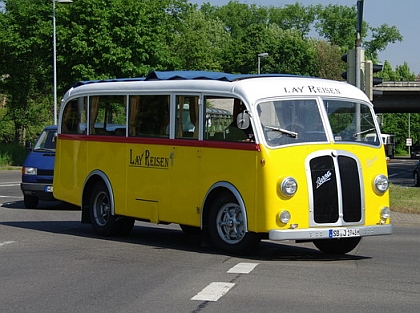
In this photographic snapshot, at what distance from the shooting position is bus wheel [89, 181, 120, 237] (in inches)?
620

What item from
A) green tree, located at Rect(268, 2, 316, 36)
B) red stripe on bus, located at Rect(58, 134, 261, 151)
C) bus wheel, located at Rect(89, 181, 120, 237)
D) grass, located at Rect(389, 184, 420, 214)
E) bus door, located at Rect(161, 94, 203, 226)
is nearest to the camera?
red stripe on bus, located at Rect(58, 134, 261, 151)

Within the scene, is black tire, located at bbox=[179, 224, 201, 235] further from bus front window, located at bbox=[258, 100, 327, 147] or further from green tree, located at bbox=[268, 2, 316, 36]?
green tree, located at bbox=[268, 2, 316, 36]

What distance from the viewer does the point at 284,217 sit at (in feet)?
40.9

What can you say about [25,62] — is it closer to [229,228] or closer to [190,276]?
[229,228]

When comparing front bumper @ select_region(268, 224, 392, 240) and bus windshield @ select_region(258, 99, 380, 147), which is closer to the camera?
front bumper @ select_region(268, 224, 392, 240)

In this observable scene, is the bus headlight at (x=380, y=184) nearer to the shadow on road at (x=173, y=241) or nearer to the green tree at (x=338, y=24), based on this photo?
the shadow on road at (x=173, y=241)

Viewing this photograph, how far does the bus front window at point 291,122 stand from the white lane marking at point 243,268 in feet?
5.27

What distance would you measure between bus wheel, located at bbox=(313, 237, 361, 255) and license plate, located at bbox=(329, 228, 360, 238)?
83 centimetres

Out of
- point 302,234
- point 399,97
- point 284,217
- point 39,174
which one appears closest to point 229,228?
point 284,217

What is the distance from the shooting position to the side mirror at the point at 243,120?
12.8m

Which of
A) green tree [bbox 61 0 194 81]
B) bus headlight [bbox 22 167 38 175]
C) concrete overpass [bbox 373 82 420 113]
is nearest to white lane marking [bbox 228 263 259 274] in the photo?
bus headlight [bbox 22 167 38 175]

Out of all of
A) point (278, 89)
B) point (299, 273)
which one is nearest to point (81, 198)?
point (278, 89)

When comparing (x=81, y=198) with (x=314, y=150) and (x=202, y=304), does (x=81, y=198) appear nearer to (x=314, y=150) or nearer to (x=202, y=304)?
(x=314, y=150)

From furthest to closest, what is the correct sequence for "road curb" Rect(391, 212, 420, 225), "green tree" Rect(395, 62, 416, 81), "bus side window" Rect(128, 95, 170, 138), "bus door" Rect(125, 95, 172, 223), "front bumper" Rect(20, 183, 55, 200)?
1. "green tree" Rect(395, 62, 416, 81)
2. "front bumper" Rect(20, 183, 55, 200)
3. "road curb" Rect(391, 212, 420, 225)
4. "bus side window" Rect(128, 95, 170, 138)
5. "bus door" Rect(125, 95, 172, 223)
